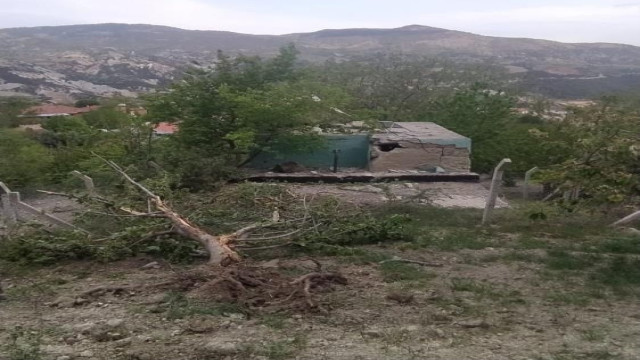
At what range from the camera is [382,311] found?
491cm

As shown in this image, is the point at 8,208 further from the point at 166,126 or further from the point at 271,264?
the point at 166,126

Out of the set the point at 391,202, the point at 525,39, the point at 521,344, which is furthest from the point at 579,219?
the point at 525,39

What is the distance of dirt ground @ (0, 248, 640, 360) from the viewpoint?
4215mm

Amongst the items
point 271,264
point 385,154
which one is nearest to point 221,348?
point 271,264

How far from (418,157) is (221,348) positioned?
895 centimetres

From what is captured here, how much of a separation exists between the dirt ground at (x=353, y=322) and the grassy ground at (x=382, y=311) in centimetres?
1

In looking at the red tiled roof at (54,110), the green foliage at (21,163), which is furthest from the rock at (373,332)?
the red tiled roof at (54,110)

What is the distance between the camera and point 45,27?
120812mm

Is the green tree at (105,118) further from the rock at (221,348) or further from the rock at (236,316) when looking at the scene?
the rock at (221,348)

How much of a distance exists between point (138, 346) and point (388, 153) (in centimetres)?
880

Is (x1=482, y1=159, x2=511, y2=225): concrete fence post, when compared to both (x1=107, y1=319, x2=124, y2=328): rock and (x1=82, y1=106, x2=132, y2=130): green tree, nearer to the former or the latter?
(x1=107, y1=319, x2=124, y2=328): rock

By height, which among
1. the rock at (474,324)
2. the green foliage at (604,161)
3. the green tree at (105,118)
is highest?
the green foliage at (604,161)

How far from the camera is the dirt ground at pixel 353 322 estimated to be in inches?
166

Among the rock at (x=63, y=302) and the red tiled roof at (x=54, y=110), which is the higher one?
the rock at (x=63, y=302)
